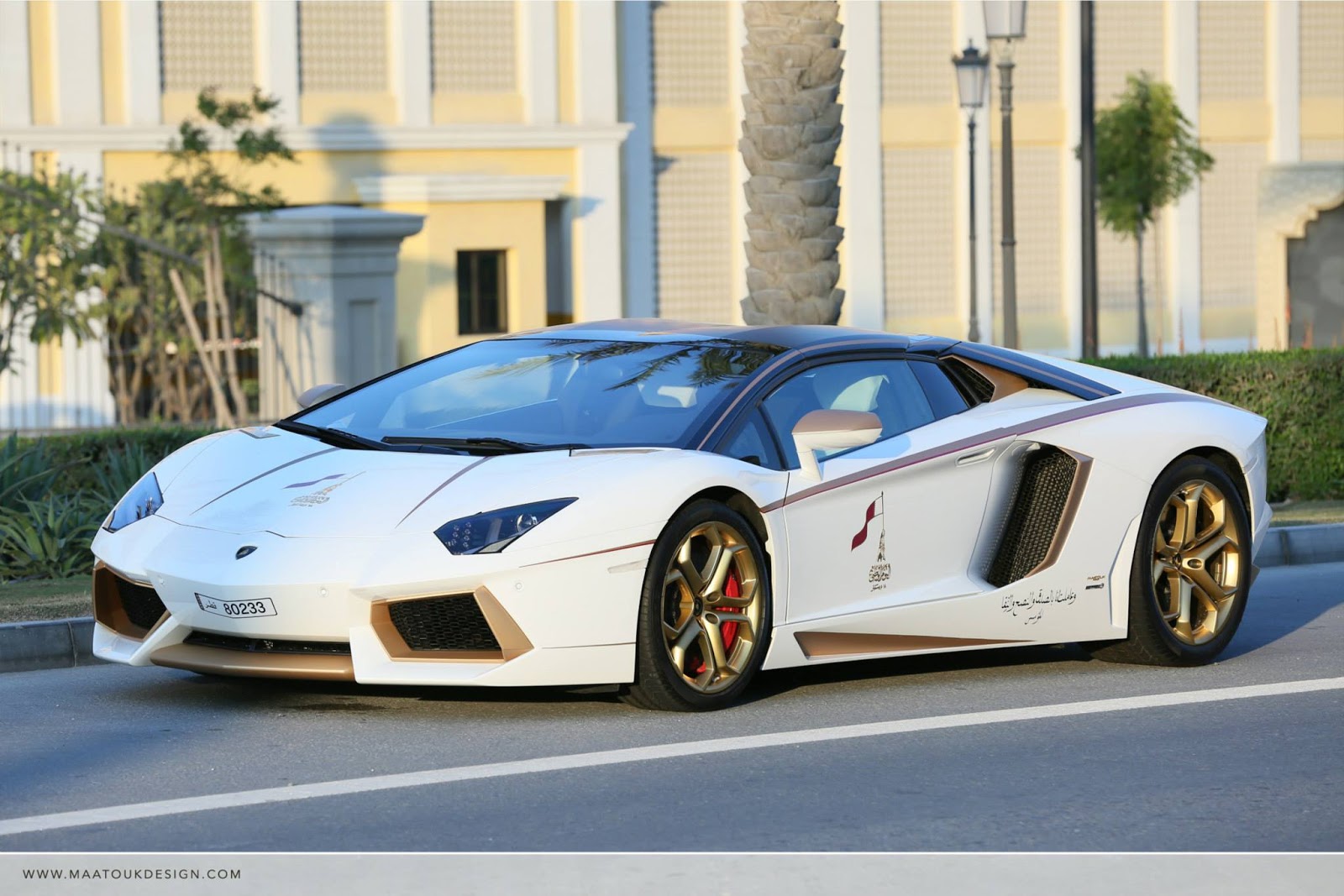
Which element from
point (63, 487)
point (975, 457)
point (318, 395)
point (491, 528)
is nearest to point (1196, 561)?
point (975, 457)

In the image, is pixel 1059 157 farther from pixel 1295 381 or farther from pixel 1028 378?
pixel 1028 378

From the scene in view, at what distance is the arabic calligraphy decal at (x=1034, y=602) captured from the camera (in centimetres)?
783

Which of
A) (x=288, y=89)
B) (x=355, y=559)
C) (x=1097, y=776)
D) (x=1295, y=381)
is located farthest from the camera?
(x=288, y=89)

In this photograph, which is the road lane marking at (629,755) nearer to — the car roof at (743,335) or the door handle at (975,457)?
the door handle at (975,457)

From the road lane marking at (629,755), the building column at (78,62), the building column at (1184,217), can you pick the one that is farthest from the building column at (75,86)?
the road lane marking at (629,755)

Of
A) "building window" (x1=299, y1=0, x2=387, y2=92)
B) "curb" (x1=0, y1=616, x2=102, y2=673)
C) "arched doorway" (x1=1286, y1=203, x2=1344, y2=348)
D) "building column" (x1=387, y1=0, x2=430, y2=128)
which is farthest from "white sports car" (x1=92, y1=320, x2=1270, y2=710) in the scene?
"building column" (x1=387, y1=0, x2=430, y2=128)

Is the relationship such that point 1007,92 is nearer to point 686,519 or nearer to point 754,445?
point 754,445

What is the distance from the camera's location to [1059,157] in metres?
40.8

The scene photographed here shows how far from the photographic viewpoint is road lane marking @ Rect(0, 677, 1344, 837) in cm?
557

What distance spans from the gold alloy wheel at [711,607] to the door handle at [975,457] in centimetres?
109

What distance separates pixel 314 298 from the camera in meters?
16.8

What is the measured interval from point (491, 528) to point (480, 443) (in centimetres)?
69

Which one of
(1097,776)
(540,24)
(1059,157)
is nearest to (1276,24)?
(1059,157)

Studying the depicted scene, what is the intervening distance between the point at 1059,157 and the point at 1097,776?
3581cm
